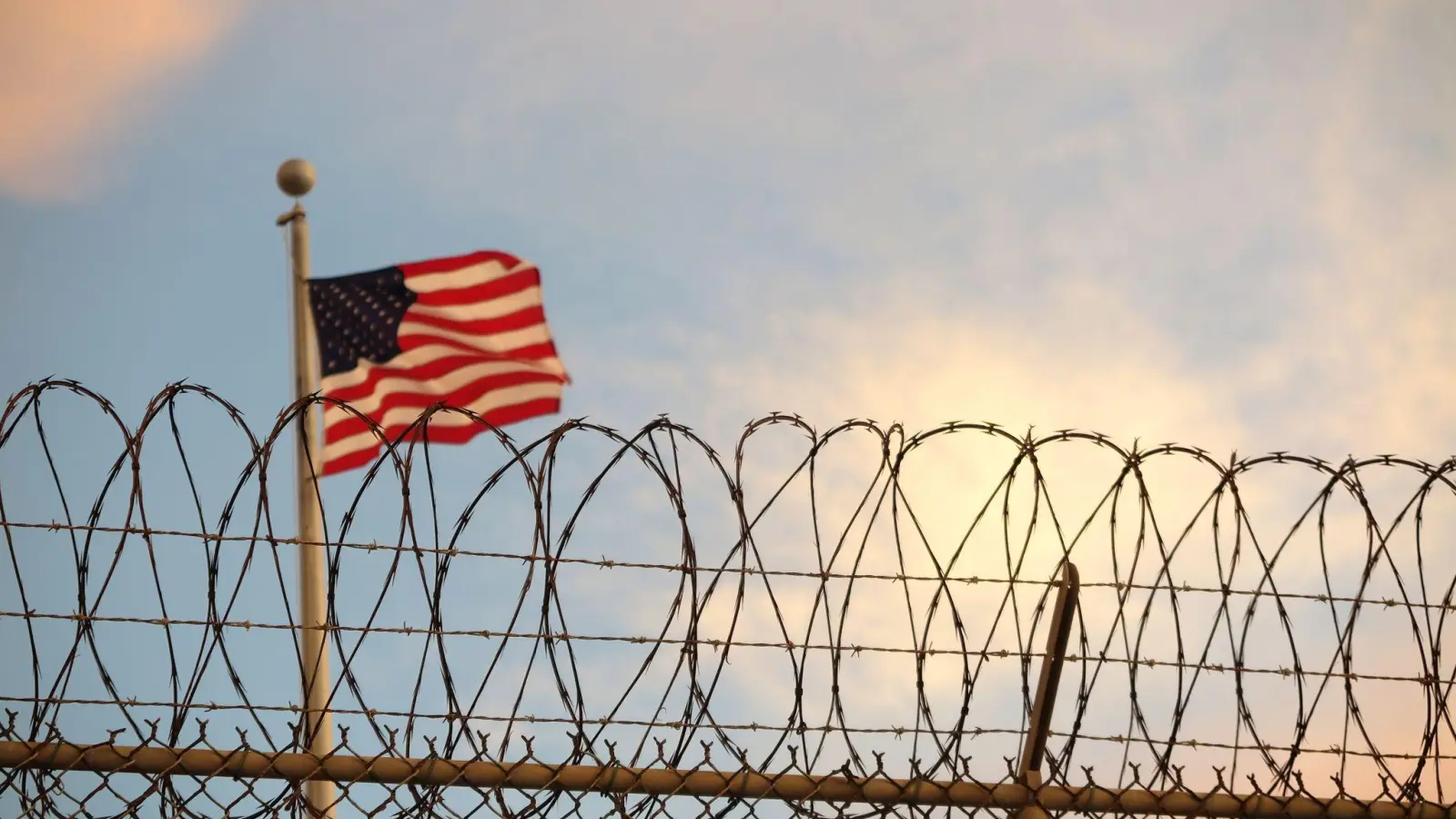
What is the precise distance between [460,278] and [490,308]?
337mm

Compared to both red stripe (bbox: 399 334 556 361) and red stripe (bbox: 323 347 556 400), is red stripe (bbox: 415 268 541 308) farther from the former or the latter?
red stripe (bbox: 323 347 556 400)

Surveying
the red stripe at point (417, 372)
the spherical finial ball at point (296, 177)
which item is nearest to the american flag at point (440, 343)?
the red stripe at point (417, 372)

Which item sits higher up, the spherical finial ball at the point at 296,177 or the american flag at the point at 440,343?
the spherical finial ball at the point at 296,177

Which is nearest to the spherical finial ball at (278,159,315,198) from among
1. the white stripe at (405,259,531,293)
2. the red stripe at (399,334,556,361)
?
the white stripe at (405,259,531,293)

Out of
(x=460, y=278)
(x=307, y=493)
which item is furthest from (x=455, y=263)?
(x=307, y=493)

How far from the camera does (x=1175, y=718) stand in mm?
4633

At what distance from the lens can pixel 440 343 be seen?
1208cm

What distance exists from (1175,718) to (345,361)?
8.36 m

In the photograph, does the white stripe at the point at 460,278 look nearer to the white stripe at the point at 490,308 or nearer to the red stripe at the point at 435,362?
the white stripe at the point at 490,308

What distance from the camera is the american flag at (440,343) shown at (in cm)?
1169

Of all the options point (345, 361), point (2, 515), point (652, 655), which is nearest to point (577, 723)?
point (652, 655)

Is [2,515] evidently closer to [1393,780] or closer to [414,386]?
[1393,780]

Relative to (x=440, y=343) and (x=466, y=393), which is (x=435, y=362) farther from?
(x=466, y=393)

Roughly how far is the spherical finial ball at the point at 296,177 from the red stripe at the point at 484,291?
124cm
